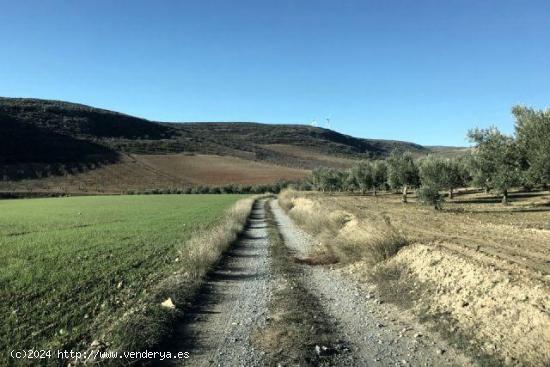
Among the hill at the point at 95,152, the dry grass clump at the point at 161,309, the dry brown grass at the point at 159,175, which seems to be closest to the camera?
the dry grass clump at the point at 161,309

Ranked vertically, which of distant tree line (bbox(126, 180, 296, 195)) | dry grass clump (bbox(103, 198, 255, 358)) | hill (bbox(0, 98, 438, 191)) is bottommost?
distant tree line (bbox(126, 180, 296, 195))

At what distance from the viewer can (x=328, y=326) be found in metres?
10.7

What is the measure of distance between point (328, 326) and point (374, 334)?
1089mm

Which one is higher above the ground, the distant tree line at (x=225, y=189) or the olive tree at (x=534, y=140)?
the olive tree at (x=534, y=140)

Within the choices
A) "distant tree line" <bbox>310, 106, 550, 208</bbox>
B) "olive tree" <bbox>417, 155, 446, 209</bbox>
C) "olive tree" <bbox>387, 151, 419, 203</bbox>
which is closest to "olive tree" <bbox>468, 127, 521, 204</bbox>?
"distant tree line" <bbox>310, 106, 550, 208</bbox>

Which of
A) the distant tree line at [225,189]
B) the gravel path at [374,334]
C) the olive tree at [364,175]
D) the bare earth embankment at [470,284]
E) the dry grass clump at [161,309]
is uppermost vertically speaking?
the olive tree at [364,175]

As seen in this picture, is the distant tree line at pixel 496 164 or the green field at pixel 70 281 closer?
the green field at pixel 70 281

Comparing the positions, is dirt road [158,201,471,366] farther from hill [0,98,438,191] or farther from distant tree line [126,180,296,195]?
hill [0,98,438,191]

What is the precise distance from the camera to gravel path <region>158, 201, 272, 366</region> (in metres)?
8.82

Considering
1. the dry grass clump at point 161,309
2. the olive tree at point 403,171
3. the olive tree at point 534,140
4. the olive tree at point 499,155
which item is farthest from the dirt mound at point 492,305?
the olive tree at point 403,171

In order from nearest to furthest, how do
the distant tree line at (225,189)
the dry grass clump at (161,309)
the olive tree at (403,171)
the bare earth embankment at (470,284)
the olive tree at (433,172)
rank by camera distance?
the bare earth embankment at (470,284), the dry grass clump at (161,309), the olive tree at (433,172), the olive tree at (403,171), the distant tree line at (225,189)

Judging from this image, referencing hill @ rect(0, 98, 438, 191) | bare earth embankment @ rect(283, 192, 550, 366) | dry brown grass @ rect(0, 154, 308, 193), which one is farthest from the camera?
hill @ rect(0, 98, 438, 191)

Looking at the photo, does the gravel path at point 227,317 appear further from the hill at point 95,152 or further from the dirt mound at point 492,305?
the hill at point 95,152

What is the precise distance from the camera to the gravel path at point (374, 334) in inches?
338
